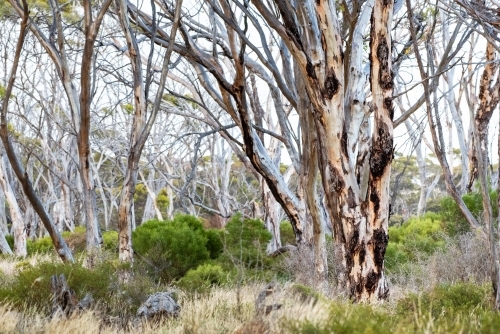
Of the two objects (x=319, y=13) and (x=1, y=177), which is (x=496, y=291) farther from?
(x=1, y=177)

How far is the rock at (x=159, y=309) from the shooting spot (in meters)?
5.02

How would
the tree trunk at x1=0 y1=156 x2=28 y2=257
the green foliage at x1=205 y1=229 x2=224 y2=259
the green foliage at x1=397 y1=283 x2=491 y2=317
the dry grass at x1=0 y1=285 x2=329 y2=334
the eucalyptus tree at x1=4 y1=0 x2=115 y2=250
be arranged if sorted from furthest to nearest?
the tree trunk at x1=0 y1=156 x2=28 y2=257 < the green foliage at x1=205 y1=229 x2=224 y2=259 < the eucalyptus tree at x1=4 y1=0 x2=115 y2=250 < the green foliage at x1=397 y1=283 x2=491 y2=317 < the dry grass at x1=0 y1=285 x2=329 y2=334

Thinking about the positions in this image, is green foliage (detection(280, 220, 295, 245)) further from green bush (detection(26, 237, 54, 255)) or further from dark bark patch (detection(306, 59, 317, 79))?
dark bark patch (detection(306, 59, 317, 79))

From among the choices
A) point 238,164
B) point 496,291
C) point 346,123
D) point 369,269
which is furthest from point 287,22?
point 238,164

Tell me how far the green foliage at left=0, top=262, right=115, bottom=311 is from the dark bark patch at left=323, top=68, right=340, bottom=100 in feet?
8.47

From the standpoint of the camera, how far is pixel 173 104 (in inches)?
643

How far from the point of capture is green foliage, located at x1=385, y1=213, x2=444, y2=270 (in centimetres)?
1046

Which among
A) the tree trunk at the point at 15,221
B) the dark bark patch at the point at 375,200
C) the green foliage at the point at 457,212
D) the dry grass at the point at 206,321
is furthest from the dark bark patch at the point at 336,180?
the tree trunk at the point at 15,221

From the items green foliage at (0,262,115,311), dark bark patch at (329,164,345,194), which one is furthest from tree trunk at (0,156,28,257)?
dark bark patch at (329,164,345,194)

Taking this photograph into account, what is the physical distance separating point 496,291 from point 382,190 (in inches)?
51.1

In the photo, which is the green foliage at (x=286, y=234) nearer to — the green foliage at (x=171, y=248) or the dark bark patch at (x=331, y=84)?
the green foliage at (x=171, y=248)

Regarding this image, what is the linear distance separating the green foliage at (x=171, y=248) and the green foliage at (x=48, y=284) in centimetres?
361

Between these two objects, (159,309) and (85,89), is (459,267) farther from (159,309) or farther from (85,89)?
(85,89)

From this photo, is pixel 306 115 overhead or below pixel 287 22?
below
